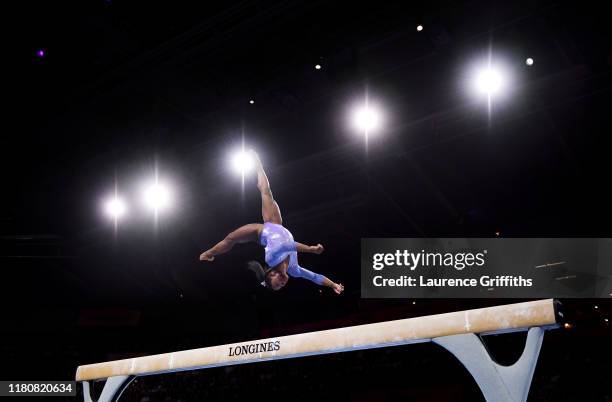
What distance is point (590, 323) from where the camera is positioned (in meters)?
8.17

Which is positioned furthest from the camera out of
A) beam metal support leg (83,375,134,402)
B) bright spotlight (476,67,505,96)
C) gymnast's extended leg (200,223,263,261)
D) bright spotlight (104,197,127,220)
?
bright spotlight (104,197,127,220)

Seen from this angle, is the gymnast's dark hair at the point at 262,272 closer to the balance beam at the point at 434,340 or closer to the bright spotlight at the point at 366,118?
the bright spotlight at the point at 366,118

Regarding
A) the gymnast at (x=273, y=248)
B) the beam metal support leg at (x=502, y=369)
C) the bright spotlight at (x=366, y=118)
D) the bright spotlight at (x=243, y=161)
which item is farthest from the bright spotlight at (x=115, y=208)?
the beam metal support leg at (x=502, y=369)

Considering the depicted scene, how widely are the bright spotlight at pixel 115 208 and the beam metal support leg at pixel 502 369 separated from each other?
6.63 meters

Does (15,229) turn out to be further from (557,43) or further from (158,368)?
(557,43)

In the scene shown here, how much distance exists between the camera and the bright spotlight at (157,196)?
802cm

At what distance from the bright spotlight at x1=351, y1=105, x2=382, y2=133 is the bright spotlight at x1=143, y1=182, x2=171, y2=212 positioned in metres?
2.90

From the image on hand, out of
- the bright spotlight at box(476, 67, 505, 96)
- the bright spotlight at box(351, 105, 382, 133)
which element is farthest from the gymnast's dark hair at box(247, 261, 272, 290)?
the bright spotlight at box(476, 67, 505, 96)

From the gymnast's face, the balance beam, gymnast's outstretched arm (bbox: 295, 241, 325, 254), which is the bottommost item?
the balance beam

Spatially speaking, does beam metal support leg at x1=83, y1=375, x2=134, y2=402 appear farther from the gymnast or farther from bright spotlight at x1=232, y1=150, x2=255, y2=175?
bright spotlight at x1=232, y1=150, x2=255, y2=175

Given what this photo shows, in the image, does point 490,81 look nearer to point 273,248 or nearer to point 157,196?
point 273,248

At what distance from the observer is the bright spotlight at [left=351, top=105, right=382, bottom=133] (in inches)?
259

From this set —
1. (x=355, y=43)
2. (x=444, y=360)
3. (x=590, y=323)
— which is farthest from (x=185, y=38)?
(x=590, y=323)

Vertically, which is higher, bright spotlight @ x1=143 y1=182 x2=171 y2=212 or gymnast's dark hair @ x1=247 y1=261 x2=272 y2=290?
bright spotlight @ x1=143 y1=182 x2=171 y2=212
